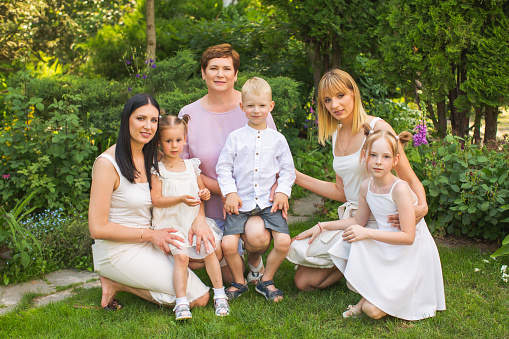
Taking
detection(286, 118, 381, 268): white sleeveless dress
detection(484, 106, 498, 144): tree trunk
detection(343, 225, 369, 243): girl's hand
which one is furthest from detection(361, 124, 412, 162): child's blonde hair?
detection(484, 106, 498, 144): tree trunk

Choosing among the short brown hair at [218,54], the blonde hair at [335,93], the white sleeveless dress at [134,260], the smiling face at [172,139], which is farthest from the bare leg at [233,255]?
the short brown hair at [218,54]

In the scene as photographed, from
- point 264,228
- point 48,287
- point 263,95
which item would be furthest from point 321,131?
point 48,287

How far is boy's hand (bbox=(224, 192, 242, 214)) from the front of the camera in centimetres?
296

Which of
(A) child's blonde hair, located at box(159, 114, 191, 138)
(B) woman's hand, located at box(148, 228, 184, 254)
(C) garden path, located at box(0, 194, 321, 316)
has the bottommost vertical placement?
(C) garden path, located at box(0, 194, 321, 316)

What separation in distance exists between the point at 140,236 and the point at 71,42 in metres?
8.07

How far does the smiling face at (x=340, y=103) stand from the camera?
2914mm

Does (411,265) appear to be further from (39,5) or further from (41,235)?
(39,5)

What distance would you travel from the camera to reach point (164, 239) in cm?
284

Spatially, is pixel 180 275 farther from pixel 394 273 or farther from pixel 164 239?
pixel 394 273

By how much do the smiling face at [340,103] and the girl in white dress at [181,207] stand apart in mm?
929

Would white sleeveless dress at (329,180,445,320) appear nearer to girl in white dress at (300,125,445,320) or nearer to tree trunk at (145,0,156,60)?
girl in white dress at (300,125,445,320)

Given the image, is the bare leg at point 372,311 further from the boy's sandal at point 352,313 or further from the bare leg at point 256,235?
the bare leg at point 256,235

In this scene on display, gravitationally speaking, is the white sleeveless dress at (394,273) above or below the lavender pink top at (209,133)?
below

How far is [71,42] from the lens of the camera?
9648 mm
